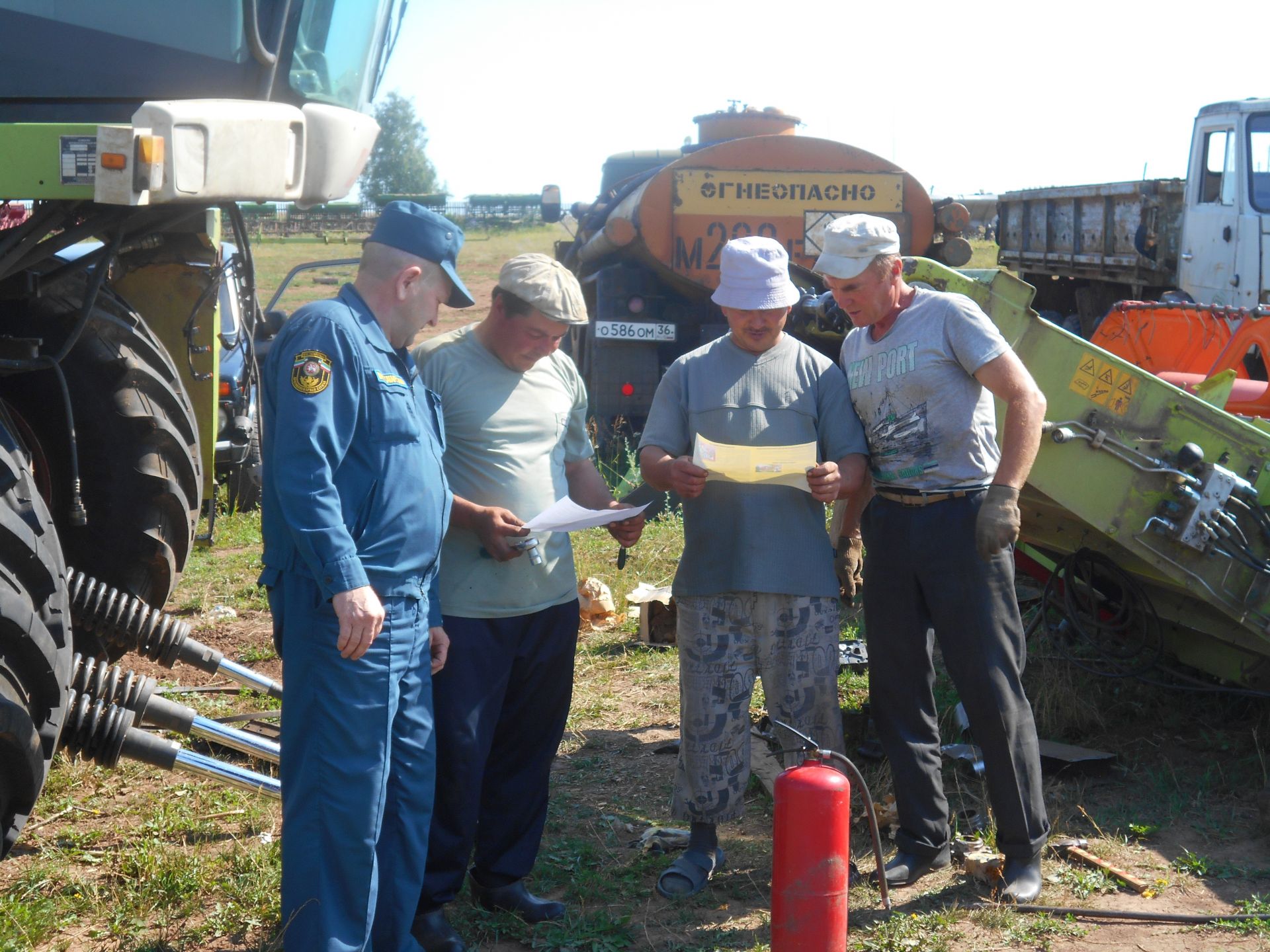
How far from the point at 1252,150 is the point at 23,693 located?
10939 millimetres

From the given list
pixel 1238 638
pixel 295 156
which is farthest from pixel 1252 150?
pixel 295 156

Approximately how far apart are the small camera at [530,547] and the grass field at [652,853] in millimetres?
1024

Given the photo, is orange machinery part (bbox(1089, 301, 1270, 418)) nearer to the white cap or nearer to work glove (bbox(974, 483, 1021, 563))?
work glove (bbox(974, 483, 1021, 563))

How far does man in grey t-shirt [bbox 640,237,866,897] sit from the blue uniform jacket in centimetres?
87

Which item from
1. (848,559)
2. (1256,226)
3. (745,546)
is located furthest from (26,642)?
(1256,226)

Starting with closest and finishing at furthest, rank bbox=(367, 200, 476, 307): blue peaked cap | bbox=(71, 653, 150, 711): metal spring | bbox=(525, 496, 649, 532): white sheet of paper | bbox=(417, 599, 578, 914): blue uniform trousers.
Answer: bbox=(367, 200, 476, 307): blue peaked cap → bbox=(525, 496, 649, 532): white sheet of paper → bbox=(417, 599, 578, 914): blue uniform trousers → bbox=(71, 653, 150, 711): metal spring

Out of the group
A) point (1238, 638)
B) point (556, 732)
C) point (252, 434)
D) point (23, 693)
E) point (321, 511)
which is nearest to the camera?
point (321, 511)

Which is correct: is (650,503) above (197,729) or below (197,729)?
above

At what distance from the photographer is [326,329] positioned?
8.75 feet

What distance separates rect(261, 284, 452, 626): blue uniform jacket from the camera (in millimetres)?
2574

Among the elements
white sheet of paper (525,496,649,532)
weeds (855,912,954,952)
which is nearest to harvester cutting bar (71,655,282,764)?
white sheet of paper (525,496,649,532)

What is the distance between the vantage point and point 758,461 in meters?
3.30

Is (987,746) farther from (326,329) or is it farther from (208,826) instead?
(208,826)

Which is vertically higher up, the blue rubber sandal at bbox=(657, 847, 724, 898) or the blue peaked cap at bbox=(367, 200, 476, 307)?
the blue peaked cap at bbox=(367, 200, 476, 307)
